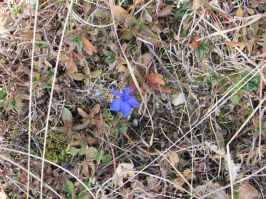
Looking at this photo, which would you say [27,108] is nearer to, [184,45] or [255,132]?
[184,45]

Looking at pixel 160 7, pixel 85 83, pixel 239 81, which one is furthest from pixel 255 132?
pixel 85 83

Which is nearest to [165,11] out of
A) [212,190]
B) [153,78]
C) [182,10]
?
[182,10]

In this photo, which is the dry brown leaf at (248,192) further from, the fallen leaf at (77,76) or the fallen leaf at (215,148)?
the fallen leaf at (77,76)

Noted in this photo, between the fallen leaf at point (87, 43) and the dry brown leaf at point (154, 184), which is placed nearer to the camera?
the fallen leaf at point (87, 43)

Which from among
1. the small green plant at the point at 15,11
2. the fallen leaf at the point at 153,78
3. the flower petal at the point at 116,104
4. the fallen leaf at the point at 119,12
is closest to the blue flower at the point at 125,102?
the flower petal at the point at 116,104

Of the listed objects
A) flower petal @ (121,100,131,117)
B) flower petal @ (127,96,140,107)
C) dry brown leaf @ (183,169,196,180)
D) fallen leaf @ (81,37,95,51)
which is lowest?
dry brown leaf @ (183,169,196,180)

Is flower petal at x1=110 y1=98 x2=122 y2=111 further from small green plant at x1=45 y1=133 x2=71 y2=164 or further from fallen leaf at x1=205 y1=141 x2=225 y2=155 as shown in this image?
fallen leaf at x1=205 y1=141 x2=225 y2=155

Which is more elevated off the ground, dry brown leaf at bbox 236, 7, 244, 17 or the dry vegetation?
dry brown leaf at bbox 236, 7, 244, 17

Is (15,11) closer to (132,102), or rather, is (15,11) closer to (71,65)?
(71,65)

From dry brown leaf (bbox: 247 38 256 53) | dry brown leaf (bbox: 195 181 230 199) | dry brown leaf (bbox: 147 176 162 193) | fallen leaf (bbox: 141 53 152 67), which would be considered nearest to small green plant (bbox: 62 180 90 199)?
dry brown leaf (bbox: 147 176 162 193)
